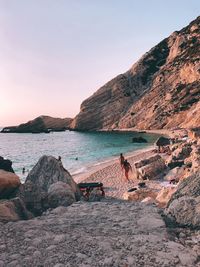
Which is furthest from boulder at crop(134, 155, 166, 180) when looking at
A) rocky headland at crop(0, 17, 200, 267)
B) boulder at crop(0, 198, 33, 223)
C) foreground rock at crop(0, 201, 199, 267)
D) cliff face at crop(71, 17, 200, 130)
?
cliff face at crop(71, 17, 200, 130)

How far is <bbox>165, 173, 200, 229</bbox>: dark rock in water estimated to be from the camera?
1125 cm

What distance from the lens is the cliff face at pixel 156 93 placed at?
125m

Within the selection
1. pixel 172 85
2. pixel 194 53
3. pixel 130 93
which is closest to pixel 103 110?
pixel 130 93

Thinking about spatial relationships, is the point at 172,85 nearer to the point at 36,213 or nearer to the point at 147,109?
the point at 147,109

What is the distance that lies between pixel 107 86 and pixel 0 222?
526 feet

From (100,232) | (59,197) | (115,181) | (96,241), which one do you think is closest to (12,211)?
(59,197)

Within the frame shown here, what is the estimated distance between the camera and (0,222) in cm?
1244

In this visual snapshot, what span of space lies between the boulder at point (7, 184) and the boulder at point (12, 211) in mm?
2204

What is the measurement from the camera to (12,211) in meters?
13.4

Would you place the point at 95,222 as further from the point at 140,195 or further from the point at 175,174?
the point at 175,174

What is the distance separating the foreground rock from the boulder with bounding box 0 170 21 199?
12.9ft

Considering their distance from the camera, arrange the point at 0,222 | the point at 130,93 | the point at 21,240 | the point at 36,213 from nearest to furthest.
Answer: the point at 21,240 < the point at 0,222 < the point at 36,213 < the point at 130,93

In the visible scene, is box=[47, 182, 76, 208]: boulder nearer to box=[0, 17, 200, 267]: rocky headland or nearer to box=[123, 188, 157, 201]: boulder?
box=[0, 17, 200, 267]: rocky headland

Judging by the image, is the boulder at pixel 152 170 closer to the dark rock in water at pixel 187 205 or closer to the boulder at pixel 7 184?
Answer: the boulder at pixel 7 184
